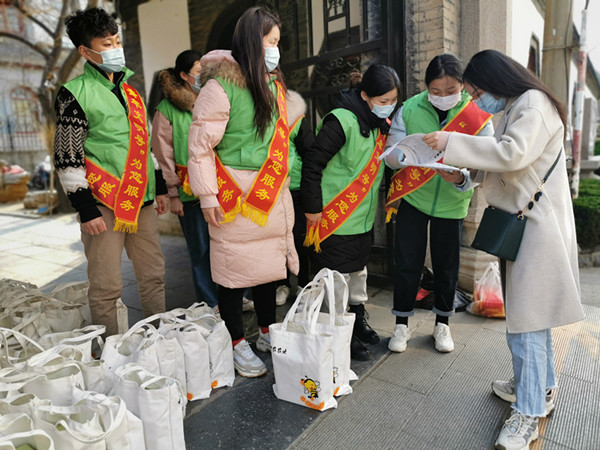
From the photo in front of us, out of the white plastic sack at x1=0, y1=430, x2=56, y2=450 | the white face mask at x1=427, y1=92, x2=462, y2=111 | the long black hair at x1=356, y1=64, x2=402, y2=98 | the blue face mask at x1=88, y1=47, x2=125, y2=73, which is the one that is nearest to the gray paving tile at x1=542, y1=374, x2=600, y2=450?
the white face mask at x1=427, y1=92, x2=462, y2=111

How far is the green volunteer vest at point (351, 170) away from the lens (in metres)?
2.70

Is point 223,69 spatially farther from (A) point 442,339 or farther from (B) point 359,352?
(A) point 442,339

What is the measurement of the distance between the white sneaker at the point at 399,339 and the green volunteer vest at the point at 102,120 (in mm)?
2084

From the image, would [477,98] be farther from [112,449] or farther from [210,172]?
[112,449]

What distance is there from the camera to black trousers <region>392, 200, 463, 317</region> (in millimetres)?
2865

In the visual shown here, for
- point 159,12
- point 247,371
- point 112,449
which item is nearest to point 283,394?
point 247,371

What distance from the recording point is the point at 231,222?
2.49 meters

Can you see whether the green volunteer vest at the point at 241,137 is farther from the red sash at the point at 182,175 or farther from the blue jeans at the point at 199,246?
the blue jeans at the point at 199,246

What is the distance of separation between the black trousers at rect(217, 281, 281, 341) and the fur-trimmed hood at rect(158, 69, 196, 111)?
1.47m

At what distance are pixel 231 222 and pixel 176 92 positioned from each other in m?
1.39

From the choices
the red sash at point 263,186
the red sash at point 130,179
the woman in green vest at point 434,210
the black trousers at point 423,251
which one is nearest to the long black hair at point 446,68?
the woman in green vest at point 434,210

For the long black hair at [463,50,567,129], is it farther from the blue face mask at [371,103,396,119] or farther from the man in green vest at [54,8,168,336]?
the man in green vest at [54,8,168,336]

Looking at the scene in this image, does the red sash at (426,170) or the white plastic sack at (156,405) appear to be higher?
the red sash at (426,170)

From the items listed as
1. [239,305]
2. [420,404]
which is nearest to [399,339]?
[420,404]
